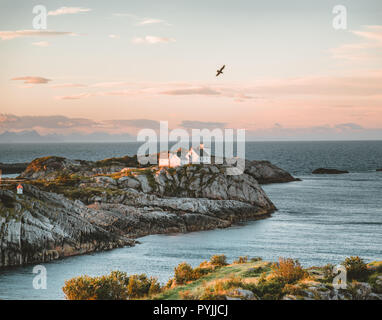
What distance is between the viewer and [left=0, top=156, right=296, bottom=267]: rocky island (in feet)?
163

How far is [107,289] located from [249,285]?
24.6 feet

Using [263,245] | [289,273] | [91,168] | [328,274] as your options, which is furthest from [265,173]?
[289,273]

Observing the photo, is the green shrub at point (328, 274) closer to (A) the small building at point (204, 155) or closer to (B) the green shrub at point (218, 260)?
(B) the green shrub at point (218, 260)

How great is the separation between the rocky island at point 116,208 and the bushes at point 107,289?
25440 mm

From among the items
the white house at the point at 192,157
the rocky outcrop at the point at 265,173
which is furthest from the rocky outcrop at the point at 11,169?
the white house at the point at 192,157

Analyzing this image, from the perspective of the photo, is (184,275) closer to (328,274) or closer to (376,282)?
(328,274)

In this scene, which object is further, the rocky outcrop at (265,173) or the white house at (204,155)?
the rocky outcrop at (265,173)

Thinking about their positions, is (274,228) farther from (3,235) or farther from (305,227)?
(3,235)

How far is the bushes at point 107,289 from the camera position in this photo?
2388cm

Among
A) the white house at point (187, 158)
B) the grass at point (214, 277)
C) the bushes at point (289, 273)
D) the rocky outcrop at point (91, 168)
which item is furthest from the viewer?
the rocky outcrop at point (91, 168)

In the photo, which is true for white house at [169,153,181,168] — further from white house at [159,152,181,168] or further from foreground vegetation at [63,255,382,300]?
foreground vegetation at [63,255,382,300]

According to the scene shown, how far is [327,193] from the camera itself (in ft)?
370

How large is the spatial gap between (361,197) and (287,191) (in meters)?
19.5
